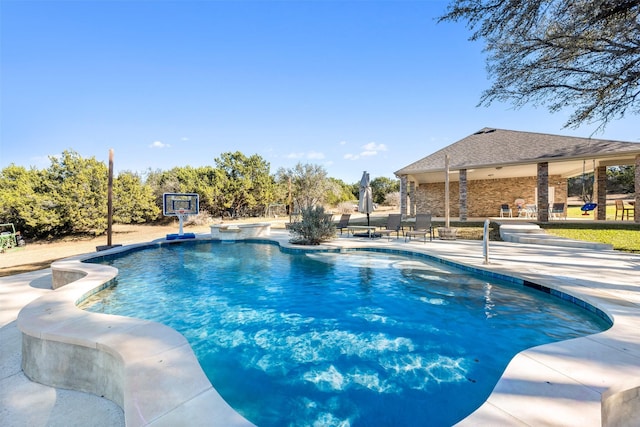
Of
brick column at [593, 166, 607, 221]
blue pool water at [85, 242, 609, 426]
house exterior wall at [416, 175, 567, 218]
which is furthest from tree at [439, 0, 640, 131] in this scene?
house exterior wall at [416, 175, 567, 218]

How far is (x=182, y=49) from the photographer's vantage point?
14305mm

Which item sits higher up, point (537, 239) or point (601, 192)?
Result: point (601, 192)

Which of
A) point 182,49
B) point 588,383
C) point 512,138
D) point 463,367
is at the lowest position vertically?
point 463,367

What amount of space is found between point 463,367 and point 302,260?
6.02m

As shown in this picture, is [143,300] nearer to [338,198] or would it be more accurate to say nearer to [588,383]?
[588,383]

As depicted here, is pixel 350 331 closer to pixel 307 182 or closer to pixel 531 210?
pixel 531 210

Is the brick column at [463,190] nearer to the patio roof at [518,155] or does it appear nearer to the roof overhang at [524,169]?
the roof overhang at [524,169]

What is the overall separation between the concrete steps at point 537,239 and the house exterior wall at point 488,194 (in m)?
8.68

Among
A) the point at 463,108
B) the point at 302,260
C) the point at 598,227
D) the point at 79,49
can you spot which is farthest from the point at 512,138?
the point at 79,49

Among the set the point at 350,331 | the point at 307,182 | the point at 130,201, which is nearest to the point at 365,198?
the point at 350,331

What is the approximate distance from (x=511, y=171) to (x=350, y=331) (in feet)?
58.3

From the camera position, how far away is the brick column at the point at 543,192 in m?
14.1

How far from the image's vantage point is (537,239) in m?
9.96

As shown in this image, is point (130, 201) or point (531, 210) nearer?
point (531, 210)
